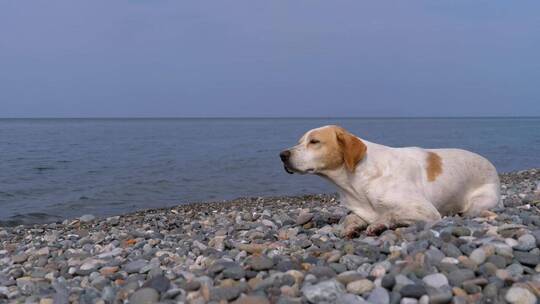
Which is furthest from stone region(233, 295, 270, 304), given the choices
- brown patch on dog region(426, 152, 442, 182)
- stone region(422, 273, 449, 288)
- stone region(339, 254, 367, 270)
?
brown patch on dog region(426, 152, 442, 182)

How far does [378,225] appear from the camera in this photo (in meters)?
6.20

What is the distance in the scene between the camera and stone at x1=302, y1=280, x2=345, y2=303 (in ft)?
12.4

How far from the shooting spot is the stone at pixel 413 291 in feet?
12.2

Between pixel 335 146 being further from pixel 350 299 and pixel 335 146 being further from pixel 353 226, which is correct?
pixel 350 299

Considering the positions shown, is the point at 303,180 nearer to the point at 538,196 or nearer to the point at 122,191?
the point at 122,191

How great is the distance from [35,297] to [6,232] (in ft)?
27.2

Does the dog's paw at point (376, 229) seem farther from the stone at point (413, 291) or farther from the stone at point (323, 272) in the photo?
the stone at point (413, 291)

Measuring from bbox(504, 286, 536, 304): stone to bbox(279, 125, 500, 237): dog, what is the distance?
2.46 meters

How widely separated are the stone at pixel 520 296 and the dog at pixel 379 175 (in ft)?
8.06

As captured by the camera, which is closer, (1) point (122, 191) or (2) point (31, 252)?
(2) point (31, 252)

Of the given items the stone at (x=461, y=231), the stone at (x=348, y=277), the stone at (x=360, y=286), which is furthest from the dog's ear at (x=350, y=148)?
A: the stone at (x=360, y=286)

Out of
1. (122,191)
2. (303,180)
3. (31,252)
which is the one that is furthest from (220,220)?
(303,180)

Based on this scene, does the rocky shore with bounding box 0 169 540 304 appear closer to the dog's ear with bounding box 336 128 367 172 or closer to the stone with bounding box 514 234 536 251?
the stone with bounding box 514 234 536 251

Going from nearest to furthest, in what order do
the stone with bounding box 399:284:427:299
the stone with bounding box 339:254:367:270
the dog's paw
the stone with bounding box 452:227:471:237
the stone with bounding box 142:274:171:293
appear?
the stone with bounding box 399:284:427:299
the stone with bounding box 142:274:171:293
the stone with bounding box 339:254:367:270
the stone with bounding box 452:227:471:237
the dog's paw
